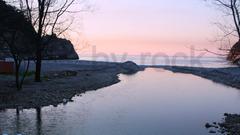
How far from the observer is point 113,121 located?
23.1m

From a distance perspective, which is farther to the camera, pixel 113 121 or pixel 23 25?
pixel 23 25

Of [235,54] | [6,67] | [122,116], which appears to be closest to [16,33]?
[122,116]

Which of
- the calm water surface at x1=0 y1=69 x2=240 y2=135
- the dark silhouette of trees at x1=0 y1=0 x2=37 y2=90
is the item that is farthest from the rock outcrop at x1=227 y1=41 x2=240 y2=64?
the dark silhouette of trees at x1=0 y1=0 x2=37 y2=90

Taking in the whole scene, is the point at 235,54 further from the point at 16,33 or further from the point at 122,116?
the point at 16,33

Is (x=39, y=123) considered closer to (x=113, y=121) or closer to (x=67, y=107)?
(x=113, y=121)

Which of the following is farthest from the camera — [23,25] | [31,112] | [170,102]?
[170,102]

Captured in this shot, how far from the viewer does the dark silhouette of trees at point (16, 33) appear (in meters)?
27.2

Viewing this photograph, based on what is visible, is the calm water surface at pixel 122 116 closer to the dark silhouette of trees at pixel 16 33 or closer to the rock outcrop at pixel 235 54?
the rock outcrop at pixel 235 54

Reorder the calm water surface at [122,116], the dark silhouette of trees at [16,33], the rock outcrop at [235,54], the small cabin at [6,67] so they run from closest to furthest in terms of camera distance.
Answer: the rock outcrop at [235,54], the calm water surface at [122,116], the dark silhouette of trees at [16,33], the small cabin at [6,67]

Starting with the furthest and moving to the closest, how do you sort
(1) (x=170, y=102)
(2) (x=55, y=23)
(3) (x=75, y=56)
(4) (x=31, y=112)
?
(3) (x=75, y=56) < (2) (x=55, y=23) < (1) (x=170, y=102) < (4) (x=31, y=112)

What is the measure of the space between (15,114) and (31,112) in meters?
1.22

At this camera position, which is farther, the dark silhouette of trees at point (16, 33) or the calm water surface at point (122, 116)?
the dark silhouette of trees at point (16, 33)

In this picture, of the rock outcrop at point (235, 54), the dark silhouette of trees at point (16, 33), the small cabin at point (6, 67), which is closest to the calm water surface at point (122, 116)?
the rock outcrop at point (235, 54)

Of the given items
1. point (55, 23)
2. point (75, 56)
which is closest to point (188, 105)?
point (55, 23)
